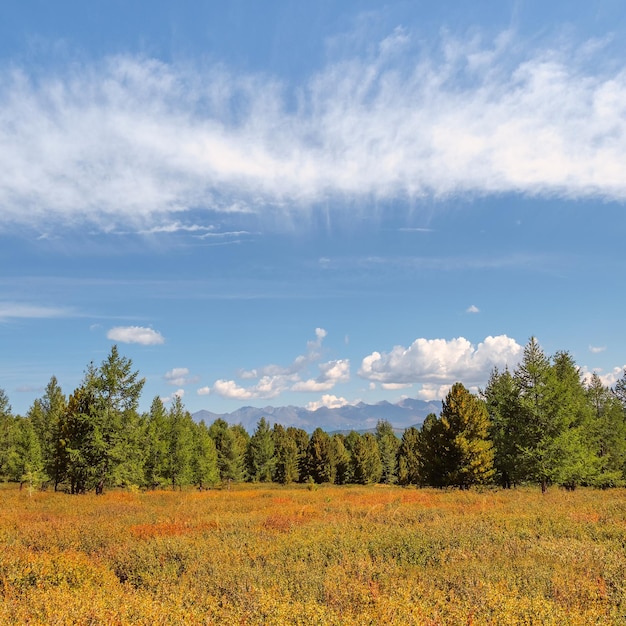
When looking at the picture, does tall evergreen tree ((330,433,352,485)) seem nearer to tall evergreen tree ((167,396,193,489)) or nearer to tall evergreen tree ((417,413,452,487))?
tall evergreen tree ((167,396,193,489))

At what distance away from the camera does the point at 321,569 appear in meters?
7.81

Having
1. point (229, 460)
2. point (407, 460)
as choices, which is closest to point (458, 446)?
point (229, 460)

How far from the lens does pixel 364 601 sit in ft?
20.1

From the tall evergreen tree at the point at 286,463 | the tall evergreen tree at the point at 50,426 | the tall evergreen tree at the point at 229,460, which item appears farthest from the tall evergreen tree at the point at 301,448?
the tall evergreen tree at the point at 50,426

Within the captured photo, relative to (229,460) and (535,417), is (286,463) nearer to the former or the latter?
(229,460)

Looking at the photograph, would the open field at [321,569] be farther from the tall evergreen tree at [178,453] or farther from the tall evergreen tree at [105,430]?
the tall evergreen tree at [178,453]

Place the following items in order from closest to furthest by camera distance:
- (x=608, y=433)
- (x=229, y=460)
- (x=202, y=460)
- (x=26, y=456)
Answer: (x=608, y=433), (x=26, y=456), (x=202, y=460), (x=229, y=460)

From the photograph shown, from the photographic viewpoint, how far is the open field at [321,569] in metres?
5.56

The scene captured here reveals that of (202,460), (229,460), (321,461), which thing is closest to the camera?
(202,460)

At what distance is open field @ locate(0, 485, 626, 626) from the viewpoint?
5.56 m

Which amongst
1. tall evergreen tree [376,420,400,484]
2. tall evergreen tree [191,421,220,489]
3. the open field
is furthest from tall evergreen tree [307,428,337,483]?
the open field

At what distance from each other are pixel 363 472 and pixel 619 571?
65.7 metres

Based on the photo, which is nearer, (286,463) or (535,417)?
(535,417)

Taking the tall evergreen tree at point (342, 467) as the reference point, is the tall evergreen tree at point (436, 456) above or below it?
above
